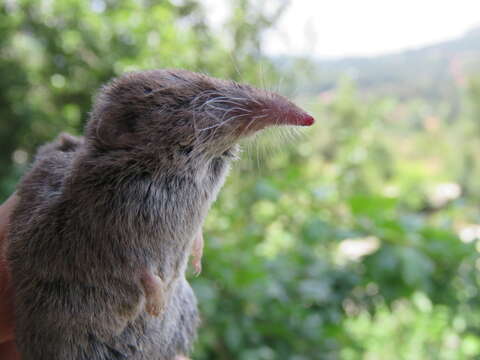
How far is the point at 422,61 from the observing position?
7.94 metres

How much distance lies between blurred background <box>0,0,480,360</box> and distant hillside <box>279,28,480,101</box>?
3 centimetres

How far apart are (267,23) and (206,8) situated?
4.21 ft

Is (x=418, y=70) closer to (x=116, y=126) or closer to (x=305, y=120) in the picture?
(x=305, y=120)

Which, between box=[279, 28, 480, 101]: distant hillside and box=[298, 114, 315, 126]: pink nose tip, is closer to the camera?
box=[298, 114, 315, 126]: pink nose tip

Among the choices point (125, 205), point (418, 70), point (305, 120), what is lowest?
point (125, 205)

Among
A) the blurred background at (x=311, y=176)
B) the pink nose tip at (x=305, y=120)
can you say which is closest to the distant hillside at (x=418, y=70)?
the blurred background at (x=311, y=176)

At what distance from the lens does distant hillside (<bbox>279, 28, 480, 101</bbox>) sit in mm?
6531

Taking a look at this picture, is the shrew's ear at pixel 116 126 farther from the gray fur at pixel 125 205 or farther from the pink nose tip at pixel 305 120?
the pink nose tip at pixel 305 120

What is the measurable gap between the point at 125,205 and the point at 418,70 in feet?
26.2

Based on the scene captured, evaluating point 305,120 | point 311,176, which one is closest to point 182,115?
point 305,120

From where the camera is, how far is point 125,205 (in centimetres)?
92

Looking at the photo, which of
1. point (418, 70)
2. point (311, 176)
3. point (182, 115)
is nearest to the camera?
point (182, 115)

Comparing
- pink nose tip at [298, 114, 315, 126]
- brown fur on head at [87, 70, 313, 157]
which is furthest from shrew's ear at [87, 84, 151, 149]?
pink nose tip at [298, 114, 315, 126]

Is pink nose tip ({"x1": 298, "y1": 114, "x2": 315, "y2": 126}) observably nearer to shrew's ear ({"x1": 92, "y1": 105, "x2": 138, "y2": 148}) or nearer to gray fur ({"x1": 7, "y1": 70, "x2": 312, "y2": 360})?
gray fur ({"x1": 7, "y1": 70, "x2": 312, "y2": 360})
